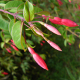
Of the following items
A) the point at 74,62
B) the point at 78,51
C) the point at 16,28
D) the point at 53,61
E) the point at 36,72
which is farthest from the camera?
the point at 78,51

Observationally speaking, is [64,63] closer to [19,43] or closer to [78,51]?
[78,51]

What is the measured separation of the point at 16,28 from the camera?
40cm

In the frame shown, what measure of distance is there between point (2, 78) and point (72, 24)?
1.40m

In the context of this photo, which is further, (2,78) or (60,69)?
(60,69)

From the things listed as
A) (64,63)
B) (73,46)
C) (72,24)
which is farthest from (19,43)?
(73,46)

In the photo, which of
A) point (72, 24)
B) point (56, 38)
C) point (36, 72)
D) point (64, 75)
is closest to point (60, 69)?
point (64, 75)

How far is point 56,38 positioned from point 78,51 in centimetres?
74

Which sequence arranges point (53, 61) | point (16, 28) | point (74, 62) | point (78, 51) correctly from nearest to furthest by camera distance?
point (16, 28) < point (53, 61) < point (74, 62) < point (78, 51)

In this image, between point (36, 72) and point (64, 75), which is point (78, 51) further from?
point (36, 72)

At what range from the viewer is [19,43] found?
403 mm

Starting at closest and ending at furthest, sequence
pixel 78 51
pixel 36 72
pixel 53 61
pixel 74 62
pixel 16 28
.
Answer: pixel 16 28 → pixel 36 72 → pixel 53 61 → pixel 74 62 → pixel 78 51

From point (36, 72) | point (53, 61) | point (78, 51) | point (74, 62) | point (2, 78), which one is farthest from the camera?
point (78, 51)

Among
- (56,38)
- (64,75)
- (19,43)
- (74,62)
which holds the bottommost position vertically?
(64,75)

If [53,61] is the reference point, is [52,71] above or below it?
below
